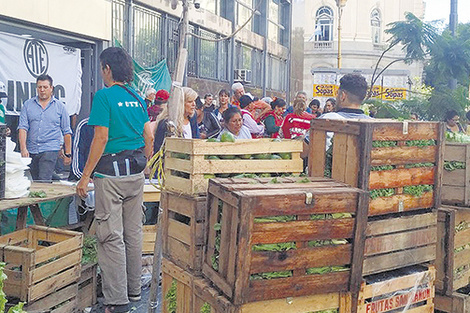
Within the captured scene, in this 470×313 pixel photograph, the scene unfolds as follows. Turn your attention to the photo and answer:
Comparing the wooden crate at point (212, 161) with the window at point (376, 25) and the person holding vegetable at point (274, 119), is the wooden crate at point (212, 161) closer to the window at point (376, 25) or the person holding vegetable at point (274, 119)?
the person holding vegetable at point (274, 119)

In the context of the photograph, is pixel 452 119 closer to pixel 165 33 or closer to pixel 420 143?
pixel 420 143

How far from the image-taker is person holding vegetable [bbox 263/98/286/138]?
9.09m

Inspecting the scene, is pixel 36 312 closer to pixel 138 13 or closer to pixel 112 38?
pixel 112 38

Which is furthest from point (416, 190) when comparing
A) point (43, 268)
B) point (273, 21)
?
point (273, 21)

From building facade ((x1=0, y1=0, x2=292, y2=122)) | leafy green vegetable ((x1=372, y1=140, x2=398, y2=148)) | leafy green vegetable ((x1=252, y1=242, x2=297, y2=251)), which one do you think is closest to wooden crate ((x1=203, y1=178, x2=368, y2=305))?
leafy green vegetable ((x1=252, y1=242, x2=297, y2=251))

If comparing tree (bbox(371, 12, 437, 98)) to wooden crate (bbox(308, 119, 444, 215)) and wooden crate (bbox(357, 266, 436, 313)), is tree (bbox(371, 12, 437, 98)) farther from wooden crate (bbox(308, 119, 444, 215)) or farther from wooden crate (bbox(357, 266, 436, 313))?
wooden crate (bbox(357, 266, 436, 313))

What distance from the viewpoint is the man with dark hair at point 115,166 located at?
498 centimetres

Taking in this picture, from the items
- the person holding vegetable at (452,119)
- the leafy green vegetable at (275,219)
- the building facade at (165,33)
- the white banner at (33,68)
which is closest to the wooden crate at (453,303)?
the leafy green vegetable at (275,219)

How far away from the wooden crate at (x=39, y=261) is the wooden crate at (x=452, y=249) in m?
3.06

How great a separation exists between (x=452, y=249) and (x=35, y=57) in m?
7.73

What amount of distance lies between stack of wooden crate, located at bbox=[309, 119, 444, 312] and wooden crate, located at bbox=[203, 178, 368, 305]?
0.29 meters

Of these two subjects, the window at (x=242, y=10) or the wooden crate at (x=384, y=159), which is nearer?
the wooden crate at (x=384, y=159)

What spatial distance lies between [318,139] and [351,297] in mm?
1274

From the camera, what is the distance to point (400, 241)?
168 inches
